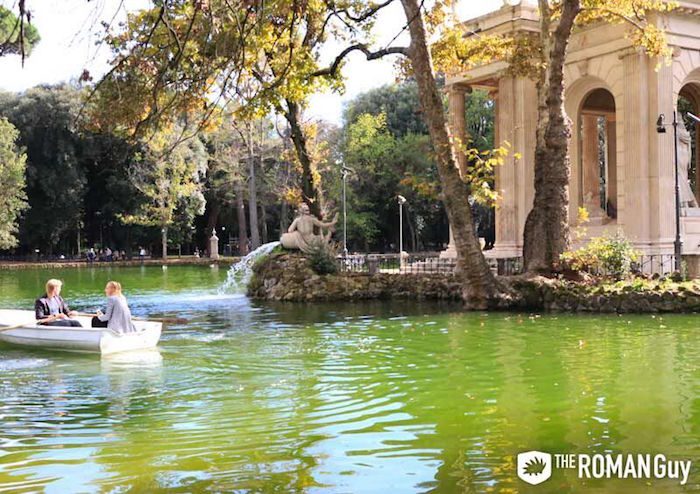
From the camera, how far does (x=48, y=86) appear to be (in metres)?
61.8

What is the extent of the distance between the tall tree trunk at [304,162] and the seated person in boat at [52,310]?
1407 centimetres

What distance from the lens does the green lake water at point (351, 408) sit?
6.53m

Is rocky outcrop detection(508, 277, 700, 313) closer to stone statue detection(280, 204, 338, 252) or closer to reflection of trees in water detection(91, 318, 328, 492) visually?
stone statue detection(280, 204, 338, 252)

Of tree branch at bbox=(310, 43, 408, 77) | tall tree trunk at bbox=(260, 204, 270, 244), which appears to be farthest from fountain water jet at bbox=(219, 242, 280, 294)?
tall tree trunk at bbox=(260, 204, 270, 244)

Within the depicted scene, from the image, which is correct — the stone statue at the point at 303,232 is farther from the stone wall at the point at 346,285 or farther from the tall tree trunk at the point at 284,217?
the tall tree trunk at the point at 284,217

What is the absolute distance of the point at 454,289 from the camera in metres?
23.7

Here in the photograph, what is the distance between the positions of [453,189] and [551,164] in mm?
2629

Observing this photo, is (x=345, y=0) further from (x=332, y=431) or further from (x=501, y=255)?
(x=332, y=431)

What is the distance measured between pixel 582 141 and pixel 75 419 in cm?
2742

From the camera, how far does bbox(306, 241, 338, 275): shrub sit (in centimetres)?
2580

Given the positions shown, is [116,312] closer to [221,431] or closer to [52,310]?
[52,310]

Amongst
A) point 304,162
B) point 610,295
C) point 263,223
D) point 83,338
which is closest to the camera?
point 83,338

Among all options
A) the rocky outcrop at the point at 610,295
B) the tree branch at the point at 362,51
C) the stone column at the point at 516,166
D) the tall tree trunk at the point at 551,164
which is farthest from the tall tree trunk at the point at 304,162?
the rocky outcrop at the point at 610,295

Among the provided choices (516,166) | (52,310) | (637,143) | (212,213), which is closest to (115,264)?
(212,213)
